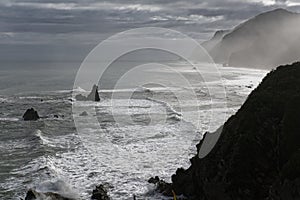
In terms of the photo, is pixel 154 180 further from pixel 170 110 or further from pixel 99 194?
pixel 170 110

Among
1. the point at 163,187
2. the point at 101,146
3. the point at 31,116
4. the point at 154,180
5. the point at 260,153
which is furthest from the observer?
the point at 31,116

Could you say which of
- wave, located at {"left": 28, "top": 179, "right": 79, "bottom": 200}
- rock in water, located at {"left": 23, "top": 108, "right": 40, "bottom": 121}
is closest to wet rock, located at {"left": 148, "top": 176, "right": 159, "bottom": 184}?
wave, located at {"left": 28, "top": 179, "right": 79, "bottom": 200}

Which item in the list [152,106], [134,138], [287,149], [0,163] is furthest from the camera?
[152,106]

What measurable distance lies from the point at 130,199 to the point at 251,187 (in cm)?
859

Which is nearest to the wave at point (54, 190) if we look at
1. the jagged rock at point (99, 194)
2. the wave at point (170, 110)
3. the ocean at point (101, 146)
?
the ocean at point (101, 146)

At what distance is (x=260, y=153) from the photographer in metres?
16.7

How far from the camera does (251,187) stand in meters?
16.3

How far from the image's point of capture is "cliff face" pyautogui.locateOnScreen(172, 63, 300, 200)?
15234 mm

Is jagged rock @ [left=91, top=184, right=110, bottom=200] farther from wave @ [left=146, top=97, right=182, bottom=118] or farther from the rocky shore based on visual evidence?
wave @ [left=146, top=97, right=182, bottom=118]

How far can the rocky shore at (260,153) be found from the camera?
1516cm

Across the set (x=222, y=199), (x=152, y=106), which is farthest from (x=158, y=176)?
(x=152, y=106)

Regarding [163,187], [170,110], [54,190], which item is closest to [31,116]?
[170,110]

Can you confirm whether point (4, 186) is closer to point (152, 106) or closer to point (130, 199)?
point (130, 199)

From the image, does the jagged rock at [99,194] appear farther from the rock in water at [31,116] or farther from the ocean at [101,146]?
the rock in water at [31,116]
